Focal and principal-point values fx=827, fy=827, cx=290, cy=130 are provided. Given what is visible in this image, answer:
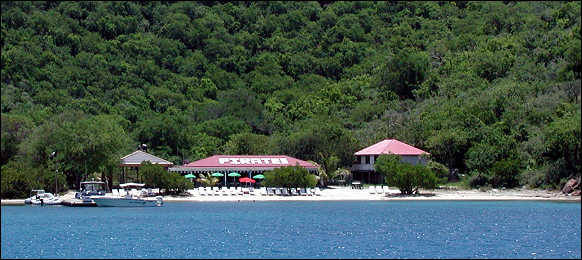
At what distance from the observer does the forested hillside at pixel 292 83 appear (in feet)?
214

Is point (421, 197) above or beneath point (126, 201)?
beneath

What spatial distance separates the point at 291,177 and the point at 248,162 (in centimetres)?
751

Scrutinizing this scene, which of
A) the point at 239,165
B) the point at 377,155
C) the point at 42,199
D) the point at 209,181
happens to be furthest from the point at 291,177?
the point at 42,199

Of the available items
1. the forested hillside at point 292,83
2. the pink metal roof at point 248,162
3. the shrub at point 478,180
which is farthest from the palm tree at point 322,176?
the shrub at point 478,180

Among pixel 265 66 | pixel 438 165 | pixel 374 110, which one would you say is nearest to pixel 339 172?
pixel 438 165

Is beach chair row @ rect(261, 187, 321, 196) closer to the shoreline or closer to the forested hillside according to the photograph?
the shoreline

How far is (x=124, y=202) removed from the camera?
58.6 m

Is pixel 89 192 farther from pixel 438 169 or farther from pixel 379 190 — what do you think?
pixel 438 169

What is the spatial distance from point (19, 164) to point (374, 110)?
2116 inches

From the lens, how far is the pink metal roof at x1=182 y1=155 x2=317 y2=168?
71188 mm

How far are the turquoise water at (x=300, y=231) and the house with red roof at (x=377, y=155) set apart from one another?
52.0 feet

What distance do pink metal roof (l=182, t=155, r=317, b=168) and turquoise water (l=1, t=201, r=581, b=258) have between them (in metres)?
12.6

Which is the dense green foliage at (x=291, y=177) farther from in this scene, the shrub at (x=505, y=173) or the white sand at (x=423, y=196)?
the shrub at (x=505, y=173)

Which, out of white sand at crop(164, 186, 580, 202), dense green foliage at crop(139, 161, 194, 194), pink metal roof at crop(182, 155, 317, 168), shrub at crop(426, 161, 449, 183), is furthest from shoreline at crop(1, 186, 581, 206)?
pink metal roof at crop(182, 155, 317, 168)
